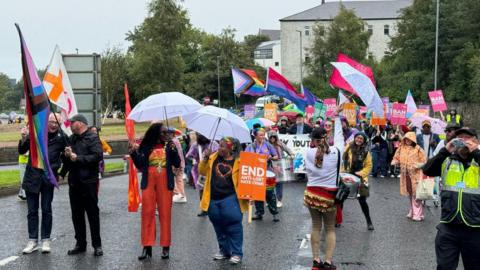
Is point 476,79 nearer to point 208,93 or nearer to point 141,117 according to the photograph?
point 208,93

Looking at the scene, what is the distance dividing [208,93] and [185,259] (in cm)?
7466

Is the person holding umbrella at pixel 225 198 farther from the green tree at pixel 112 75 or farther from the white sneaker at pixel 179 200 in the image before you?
the green tree at pixel 112 75

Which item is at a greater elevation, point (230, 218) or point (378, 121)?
point (378, 121)

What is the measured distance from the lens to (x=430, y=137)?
15.9 meters

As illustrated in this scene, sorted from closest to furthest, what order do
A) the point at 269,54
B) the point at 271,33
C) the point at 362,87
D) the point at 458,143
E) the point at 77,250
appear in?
1. the point at 458,143
2. the point at 77,250
3. the point at 362,87
4. the point at 269,54
5. the point at 271,33

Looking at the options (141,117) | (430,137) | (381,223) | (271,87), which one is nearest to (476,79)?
(271,87)

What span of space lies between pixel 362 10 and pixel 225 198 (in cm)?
10641

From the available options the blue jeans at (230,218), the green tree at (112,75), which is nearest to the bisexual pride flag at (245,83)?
the blue jeans at (230,218)

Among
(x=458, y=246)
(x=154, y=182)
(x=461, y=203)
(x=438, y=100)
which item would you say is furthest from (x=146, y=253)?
(x=438, y=100)

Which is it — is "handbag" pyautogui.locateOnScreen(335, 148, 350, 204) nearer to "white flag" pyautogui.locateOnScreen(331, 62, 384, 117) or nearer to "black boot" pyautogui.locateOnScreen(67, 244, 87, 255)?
"black boot" pyautogui.locateOnScreen(67, 244, 87, 255)

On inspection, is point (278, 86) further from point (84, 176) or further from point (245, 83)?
point (84, 176)

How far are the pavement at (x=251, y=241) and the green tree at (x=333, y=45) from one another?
69.9 m

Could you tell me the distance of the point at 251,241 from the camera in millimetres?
9812

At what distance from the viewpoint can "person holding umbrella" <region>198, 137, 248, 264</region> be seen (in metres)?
8.31
